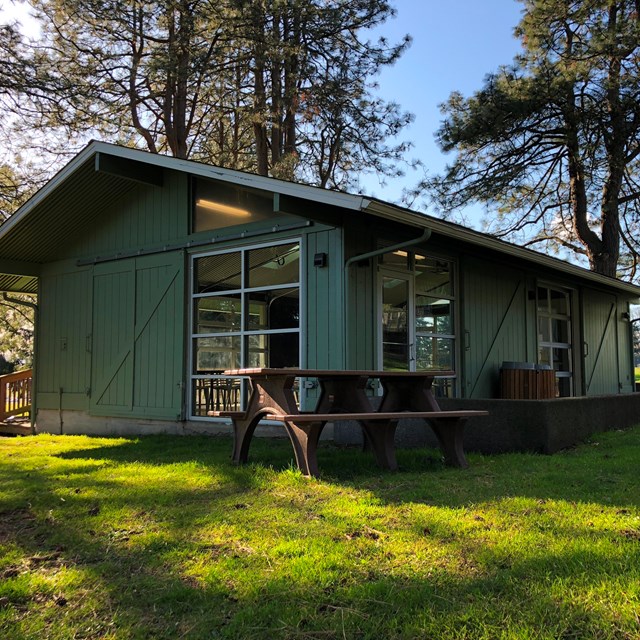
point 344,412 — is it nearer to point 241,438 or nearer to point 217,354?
point 241,438

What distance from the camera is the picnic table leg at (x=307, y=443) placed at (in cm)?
440

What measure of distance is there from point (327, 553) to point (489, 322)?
660 centimetres

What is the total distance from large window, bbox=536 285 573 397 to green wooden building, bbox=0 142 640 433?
0.06 m

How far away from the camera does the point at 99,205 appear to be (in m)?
8.93

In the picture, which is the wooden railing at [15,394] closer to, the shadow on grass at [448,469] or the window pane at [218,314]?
the window pane at [218,314]

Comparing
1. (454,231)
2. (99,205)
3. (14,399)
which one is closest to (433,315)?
(454,231)

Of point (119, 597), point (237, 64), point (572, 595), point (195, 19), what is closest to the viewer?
point (572, 595)

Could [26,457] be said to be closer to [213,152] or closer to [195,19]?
[195,19]

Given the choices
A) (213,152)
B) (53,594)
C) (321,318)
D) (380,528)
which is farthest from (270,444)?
(213,152)

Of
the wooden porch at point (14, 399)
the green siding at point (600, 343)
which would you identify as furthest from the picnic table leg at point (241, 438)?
the green siding at point (600, 343)

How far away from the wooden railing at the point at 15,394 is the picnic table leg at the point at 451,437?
896 centimetres

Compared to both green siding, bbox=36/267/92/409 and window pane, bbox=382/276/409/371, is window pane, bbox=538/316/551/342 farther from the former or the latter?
green siding, bbox=36/267/92/409

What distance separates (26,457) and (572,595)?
5608 millimetres

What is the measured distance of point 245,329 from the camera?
727 cm
